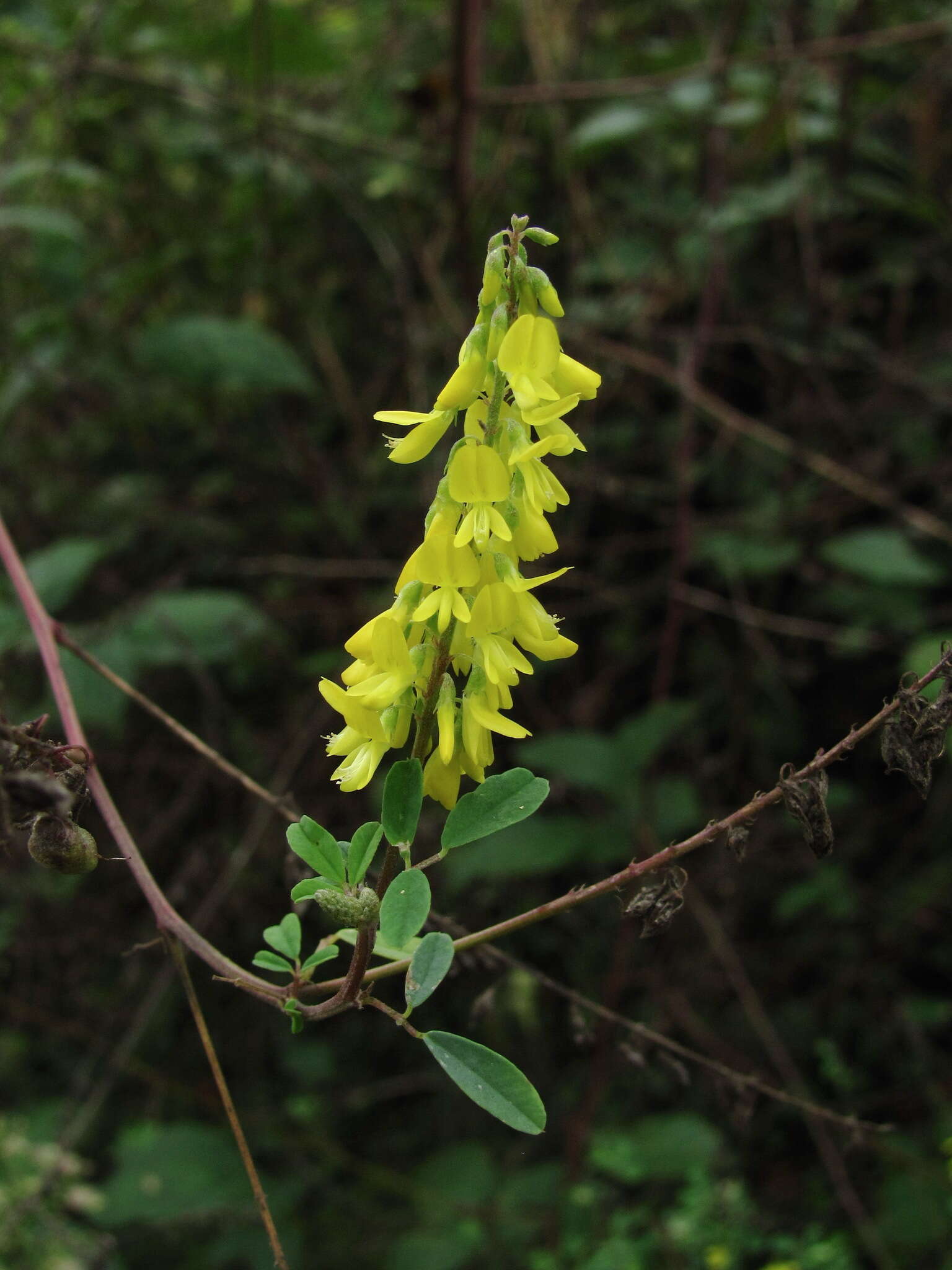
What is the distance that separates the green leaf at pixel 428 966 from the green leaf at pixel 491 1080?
0.04 meters

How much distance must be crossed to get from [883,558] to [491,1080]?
6.43ft

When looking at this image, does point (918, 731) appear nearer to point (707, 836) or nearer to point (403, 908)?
point (707, 836)

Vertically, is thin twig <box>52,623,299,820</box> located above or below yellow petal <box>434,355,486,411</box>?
below

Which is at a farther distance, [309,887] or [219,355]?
[219,355]

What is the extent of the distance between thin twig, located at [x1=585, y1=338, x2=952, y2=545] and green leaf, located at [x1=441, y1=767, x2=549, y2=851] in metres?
1.78

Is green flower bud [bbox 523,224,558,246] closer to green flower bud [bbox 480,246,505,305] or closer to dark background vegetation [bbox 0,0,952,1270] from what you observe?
green flower bud [bbox 480,246,505,305]

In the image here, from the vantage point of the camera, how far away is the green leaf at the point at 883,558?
2361 millimetres

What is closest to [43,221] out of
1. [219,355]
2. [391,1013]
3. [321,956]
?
[219,355]

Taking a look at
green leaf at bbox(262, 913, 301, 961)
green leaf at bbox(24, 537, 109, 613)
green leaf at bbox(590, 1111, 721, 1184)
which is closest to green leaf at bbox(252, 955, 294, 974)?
green leaf at bbox(262, 913, 301, 961)

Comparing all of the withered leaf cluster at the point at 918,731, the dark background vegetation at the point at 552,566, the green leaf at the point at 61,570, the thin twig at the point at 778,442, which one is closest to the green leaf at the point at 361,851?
the withered leaf cluster at the point at 918,731

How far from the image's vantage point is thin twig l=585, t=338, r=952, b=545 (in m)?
2.47

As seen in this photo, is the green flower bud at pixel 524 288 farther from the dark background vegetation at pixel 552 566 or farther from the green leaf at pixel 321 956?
the dark background vegetation at pixel 552 566

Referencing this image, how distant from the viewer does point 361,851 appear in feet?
2.74

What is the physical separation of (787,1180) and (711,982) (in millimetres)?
435
